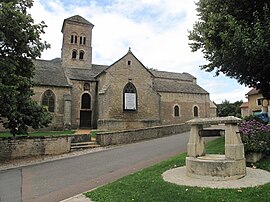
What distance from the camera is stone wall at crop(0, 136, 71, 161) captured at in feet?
49.8

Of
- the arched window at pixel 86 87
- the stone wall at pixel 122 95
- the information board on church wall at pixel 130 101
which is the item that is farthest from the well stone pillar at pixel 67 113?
the information board on church wall at pixel 130 101

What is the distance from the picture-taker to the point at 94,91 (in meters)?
32.9

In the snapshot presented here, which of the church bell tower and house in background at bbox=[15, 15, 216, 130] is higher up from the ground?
the church bell tower

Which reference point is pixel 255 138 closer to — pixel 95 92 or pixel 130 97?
pixel 130 97

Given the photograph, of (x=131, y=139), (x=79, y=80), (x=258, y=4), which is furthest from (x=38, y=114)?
(x=79, y=80)

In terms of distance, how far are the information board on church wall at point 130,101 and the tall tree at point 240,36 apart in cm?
1897

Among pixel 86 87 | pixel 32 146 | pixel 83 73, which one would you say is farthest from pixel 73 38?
pixel 32 146

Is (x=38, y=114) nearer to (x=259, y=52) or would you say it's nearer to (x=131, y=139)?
(x=131, y=139)

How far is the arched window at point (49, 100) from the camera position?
96.0 feet

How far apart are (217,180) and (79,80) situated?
2753cm

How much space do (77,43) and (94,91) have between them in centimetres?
976

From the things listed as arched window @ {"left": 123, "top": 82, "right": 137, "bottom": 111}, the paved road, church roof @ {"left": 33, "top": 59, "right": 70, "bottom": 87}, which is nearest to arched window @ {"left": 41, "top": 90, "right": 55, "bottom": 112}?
church roof @ {"left": 33, "top": 59, "right": 70, "bottom": 87}

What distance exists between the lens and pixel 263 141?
9.47 meters

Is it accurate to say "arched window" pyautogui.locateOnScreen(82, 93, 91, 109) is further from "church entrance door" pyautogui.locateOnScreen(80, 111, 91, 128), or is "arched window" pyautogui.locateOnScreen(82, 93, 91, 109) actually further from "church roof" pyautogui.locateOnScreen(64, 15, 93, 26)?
"church roof" pyautogui.locateOnScreen(64, 15, 93, 26)
